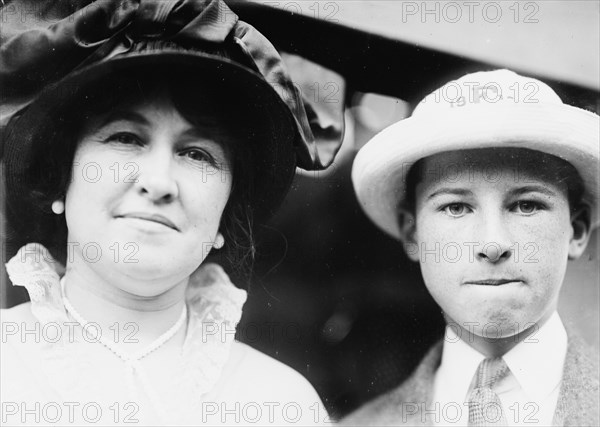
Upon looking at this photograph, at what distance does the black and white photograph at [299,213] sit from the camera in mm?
2531

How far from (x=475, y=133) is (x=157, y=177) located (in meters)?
1.02

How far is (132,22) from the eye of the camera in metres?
2.48

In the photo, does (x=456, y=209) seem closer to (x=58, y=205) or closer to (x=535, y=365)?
(x=535, y=365)

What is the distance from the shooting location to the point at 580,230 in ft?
9.10

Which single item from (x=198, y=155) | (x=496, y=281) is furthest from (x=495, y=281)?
(x=198, y=155)

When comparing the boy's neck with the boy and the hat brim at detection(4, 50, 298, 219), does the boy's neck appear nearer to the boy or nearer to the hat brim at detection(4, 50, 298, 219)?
the boy

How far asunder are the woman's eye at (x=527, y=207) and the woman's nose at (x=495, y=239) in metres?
0.07

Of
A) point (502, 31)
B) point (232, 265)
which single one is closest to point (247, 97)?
point (232, 265)

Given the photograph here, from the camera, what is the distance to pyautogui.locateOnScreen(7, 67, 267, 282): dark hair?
2.55 metres

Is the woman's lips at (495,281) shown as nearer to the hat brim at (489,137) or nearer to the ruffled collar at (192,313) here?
the hat brim at (489,137)

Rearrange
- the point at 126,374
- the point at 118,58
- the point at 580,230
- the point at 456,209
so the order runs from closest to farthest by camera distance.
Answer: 1. the point at 118,58
2. the point at 126,374
3. the point at 456,209
4. the point at 580,230

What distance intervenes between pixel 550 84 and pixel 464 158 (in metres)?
0.48

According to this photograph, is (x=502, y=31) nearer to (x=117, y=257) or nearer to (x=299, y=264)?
(x=299, y=264)

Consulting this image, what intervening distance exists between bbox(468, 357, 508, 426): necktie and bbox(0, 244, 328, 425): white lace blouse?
0.55 m
